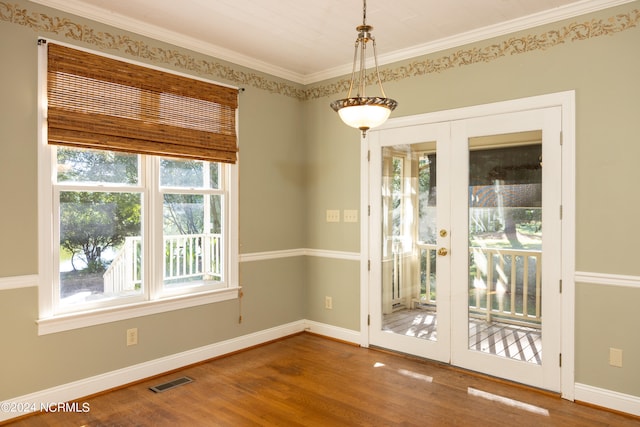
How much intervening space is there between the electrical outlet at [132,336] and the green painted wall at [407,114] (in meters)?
0.04

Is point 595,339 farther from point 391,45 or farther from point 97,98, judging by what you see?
point 97,98

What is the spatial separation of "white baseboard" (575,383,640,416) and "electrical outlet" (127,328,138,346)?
3.32m

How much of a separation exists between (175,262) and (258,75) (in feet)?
6.57

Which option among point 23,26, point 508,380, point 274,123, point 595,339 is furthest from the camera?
point 274,123

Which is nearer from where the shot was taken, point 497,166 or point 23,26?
point 23,26

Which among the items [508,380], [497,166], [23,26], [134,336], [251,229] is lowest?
[508,380]

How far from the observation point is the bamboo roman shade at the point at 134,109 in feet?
9.61

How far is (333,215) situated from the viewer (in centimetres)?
452

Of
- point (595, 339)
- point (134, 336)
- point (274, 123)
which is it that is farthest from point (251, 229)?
point (595, 339)

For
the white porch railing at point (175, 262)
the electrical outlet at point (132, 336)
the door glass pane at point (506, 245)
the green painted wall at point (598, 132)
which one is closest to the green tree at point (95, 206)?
the white porch railing at point (175, 262)

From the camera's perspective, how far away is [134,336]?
334 cm

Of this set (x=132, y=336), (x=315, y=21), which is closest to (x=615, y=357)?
(x=315, y=21)

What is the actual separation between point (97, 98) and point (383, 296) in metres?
2.98

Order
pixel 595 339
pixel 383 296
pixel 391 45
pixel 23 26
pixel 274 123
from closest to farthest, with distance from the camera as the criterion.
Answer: pixel 23 26, pixel 595 339, pixel 391 45, pixel 383 296, pixel 274 123
